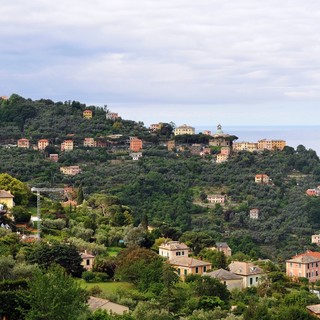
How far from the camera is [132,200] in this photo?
7012 cm

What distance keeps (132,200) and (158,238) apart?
29.4 m

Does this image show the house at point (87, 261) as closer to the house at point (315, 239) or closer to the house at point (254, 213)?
the house at point (315, 239)

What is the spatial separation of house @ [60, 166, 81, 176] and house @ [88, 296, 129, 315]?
48.2 metres

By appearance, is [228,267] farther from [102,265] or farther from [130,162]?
[130,162]

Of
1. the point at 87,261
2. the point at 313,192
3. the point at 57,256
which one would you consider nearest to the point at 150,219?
the point at 313,192

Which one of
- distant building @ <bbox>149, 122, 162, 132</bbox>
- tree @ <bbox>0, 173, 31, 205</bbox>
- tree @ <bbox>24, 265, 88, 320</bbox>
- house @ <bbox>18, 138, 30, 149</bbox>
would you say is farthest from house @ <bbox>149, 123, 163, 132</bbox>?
tree @ <bbox>24, 265, 88, 320</bbox>

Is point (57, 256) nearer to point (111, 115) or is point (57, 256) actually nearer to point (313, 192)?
point (313, 192)

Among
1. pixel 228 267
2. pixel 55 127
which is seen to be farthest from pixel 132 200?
pixel 228 267

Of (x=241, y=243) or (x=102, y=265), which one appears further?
(x=241, y=243)

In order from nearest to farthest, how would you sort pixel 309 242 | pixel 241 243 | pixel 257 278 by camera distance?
pixel 257 278 < pixel 241 243 < pixel 309 242

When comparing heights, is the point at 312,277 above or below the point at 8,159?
below

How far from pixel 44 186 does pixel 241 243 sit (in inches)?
671

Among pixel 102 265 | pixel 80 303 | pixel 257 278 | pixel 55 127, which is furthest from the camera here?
pixel 55 127

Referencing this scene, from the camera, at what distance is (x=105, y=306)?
84.3 feet
